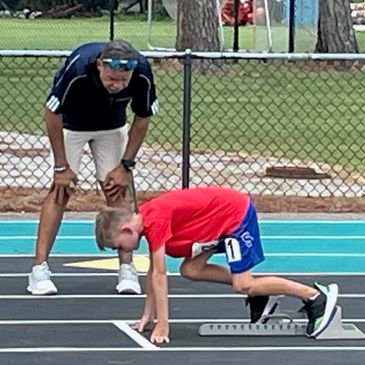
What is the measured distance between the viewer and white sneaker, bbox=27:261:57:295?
943cm

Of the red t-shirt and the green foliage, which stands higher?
the red t-shirt

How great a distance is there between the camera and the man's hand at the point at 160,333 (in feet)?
26.1

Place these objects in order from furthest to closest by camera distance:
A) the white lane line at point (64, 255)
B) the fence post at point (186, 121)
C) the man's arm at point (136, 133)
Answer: the fence post at point (186, 121) < the white lane line at point (64, 255) < the man's arm at point (136, 133)

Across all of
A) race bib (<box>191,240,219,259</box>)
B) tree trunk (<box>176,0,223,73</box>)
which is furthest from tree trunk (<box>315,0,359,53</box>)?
race bib (<box>191,240,219,259</box>)

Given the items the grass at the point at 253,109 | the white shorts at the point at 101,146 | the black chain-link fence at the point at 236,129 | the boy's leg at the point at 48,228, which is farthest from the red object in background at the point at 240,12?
the boy's leg at the point at 48,228

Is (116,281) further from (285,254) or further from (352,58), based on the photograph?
(352,58)

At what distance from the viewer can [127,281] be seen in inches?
374

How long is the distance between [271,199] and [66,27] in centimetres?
3562

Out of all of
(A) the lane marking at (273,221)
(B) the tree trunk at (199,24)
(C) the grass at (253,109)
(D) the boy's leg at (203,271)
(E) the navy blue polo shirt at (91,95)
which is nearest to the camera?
(D) the boy's leg at (203,271)

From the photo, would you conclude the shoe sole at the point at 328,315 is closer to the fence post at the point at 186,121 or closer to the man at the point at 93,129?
the man at the point at 93,129

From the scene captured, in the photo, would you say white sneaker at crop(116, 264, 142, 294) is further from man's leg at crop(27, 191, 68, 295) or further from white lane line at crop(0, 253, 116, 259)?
white lane line at crop(0, 253, 116, 259)

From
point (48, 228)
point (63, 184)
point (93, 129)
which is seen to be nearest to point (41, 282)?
point (48, 228)

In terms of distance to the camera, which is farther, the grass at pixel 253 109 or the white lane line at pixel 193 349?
the grass at pixel 253 109

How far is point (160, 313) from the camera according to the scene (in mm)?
7871
